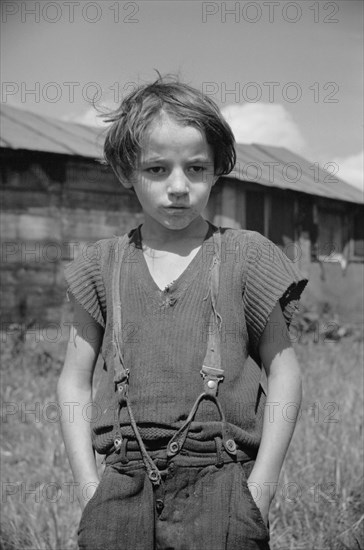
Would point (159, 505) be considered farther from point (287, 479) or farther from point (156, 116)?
point (287, 479)

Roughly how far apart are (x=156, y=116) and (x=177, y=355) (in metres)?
0.62

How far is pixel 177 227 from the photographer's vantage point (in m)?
1.79

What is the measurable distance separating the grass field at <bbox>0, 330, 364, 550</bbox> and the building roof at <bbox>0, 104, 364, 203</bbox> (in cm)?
185

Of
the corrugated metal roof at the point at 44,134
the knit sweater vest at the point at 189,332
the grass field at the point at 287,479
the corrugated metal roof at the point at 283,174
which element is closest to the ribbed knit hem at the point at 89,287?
the knit sweater vest at the point at 189,332

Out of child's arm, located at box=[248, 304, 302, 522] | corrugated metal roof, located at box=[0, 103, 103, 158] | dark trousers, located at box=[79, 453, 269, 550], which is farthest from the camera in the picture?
corrugated metal roof, located at box=[0, 103, 103, 158]

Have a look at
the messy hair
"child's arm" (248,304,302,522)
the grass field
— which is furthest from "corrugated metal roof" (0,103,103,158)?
"child's arm" (248,304,302,522)

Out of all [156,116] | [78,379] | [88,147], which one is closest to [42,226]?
[88,147]

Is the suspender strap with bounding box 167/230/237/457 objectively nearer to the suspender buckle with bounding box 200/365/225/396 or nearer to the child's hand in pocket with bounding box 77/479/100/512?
the suspender buckle with bounding box 200/365/225/396

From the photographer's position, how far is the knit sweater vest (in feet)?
5.45

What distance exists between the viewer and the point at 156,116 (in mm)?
1790

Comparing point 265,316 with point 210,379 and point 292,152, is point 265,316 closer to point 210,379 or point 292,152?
point 210,379

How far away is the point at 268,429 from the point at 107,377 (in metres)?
0.44

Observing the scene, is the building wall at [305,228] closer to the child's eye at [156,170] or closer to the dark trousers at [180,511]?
the child's eye at [156,170]

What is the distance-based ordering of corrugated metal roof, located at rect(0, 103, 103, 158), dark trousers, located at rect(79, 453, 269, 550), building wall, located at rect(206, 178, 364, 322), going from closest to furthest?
dark trousers, located at rect(79, 453, 269, 550), corrugated metal roof, located at rect(0, 103, 103, 158), building wall, located at rect(206, 178, 364, 322)
